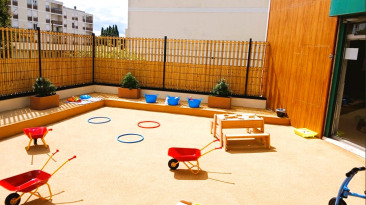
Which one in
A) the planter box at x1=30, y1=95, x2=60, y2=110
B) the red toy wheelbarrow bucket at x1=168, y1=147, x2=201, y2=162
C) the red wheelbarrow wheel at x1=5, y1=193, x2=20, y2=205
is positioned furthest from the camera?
the planter box at x1=30, y1=95, x2=60, y2=110

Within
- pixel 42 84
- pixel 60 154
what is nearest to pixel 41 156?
pixel 60 154

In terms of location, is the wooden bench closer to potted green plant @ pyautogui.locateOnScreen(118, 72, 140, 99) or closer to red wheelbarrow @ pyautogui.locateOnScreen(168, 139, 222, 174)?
red wheelbarrow @ pyautogui.locateOnScreen(168, 139, 222, 174)

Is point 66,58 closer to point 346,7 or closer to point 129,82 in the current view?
point 129,82

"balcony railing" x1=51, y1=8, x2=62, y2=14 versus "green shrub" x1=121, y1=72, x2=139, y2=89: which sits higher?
"balcony railing" x1=51, y1=8, x2=62, y2=14

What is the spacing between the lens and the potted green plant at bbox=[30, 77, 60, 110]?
347 inches

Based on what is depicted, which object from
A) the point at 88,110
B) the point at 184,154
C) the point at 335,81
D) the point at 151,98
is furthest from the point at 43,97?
the point at 335,81

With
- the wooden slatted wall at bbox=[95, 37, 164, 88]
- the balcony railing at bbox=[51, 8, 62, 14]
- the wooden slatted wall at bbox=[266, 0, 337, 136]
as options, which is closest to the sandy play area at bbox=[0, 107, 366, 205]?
the wooden slatted wall at bbox=[266, 0, 337, 136]

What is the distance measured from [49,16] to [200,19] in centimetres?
5391

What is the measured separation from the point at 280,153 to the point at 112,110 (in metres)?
6.64

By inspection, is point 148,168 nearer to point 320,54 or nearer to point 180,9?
point 320,54

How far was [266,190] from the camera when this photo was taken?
15.7 ft

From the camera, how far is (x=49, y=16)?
6084 centimetres

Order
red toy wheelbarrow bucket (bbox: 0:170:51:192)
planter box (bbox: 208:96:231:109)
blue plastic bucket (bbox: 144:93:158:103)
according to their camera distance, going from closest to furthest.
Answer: red toy wheelbarrow bucket (bbox: 0:170:51:192) → planter box (bbox: 208:96:231:109) → blue plastic bucket (bbox: 144:93:158:103)

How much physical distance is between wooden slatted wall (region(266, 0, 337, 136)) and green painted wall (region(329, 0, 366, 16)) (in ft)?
1.18
